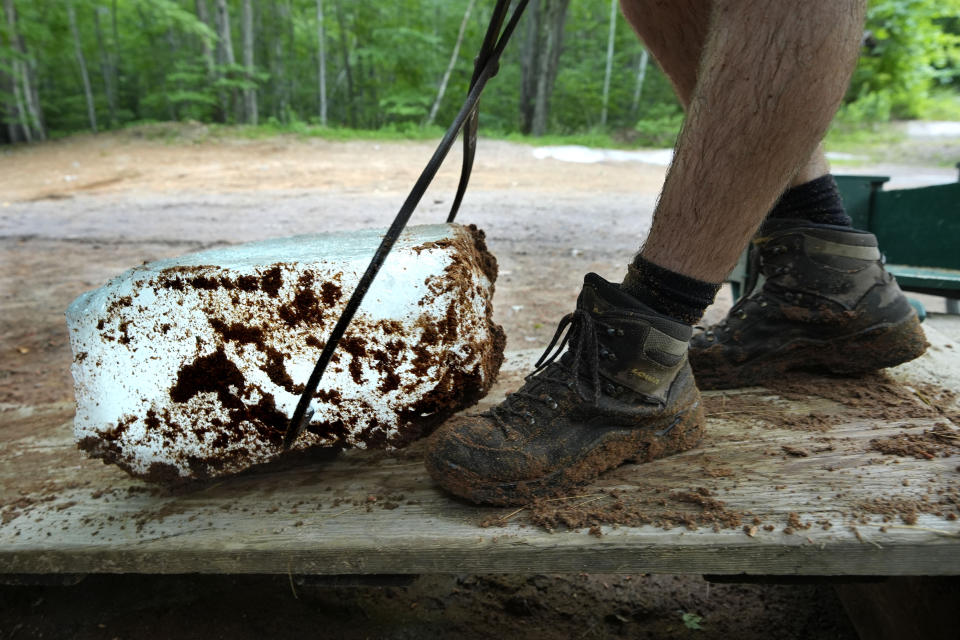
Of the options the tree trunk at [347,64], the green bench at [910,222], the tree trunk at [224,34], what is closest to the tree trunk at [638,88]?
the tree trunk at [347,64]

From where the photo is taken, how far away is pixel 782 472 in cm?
123

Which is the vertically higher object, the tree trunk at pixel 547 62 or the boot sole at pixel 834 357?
the tree trunk at pixel 547 62

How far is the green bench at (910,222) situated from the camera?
2.57m

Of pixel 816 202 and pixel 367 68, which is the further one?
pixel 367 68

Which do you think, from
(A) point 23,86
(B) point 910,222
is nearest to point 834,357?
(B) point 910,222

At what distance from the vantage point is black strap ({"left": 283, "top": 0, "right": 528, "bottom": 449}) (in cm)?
102

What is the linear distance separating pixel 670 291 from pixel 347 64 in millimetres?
22489

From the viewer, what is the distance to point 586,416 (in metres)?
1.27

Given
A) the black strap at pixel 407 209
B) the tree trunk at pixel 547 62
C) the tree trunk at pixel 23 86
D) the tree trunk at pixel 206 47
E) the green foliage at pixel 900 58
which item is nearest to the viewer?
the black strap at pixel 407 209

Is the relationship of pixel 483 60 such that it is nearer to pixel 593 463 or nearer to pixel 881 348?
pixel 593 463

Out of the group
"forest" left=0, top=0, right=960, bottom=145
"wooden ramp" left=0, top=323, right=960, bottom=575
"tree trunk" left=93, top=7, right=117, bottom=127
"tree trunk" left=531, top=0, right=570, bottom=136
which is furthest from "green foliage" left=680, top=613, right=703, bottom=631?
"tree trunk" left=93, top=7, right=117, bottom=127

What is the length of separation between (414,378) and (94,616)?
1.06 metres

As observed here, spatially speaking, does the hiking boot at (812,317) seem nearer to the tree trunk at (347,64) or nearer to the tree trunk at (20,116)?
the tree trunk at (20,116)

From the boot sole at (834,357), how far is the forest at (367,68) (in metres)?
14.0
